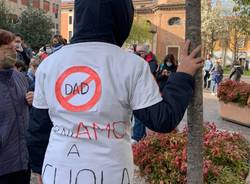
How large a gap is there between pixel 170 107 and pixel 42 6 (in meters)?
57.5

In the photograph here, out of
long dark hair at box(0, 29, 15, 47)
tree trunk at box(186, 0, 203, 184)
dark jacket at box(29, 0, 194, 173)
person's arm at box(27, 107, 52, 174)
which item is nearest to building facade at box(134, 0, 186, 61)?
long dark hair at box(0, 29, 15, 47)

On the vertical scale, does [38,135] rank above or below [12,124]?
above

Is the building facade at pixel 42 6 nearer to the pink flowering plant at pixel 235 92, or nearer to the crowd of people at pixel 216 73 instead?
the crowd of people at pixel 216 73

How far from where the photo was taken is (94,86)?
1596 millimetres

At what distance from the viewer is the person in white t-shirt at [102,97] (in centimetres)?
154

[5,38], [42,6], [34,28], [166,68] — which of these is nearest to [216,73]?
[166,68]

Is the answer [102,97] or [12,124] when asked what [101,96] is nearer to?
[102,97]

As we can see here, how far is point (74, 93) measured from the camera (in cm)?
163

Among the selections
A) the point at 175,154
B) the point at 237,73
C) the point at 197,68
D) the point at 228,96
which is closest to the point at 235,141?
the point at 175,154

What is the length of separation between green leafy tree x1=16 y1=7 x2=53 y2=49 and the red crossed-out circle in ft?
113

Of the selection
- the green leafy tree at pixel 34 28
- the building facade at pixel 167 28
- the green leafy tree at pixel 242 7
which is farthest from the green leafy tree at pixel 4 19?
the building facade at pixel 167 28

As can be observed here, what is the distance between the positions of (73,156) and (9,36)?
6.01 feet

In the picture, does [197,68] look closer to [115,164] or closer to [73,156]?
[115,164]

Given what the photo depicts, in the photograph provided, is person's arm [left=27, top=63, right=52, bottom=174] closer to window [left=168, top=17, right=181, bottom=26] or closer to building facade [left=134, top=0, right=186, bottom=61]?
building facade [left=134, top=0, right=186, bottom=61]
